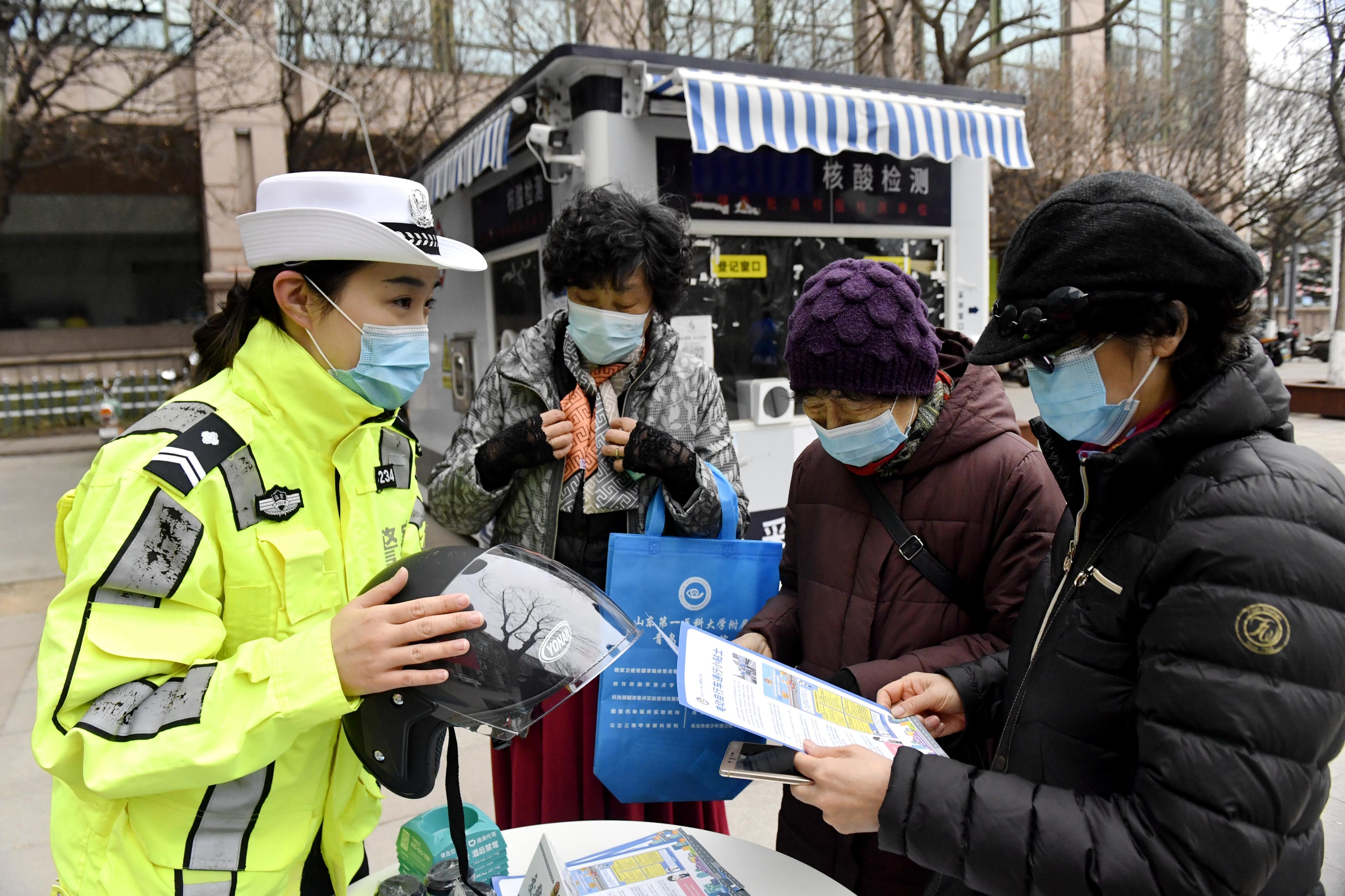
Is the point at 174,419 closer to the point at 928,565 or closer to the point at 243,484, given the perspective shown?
the point at 243,484

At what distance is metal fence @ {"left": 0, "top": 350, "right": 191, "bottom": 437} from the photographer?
585 inches

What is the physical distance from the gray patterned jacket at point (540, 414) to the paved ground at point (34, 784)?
1523 mm

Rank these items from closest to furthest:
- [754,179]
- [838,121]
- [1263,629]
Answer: [1263,629] < [838,121] < [754,179]

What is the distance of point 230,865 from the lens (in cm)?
126

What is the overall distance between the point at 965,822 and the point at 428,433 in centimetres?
795

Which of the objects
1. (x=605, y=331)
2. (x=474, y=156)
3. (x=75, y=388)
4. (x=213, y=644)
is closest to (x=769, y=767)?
(x=213, y=644)

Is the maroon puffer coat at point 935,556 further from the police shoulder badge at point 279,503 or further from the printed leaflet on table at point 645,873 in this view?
the police shoulder badge at point 279,503

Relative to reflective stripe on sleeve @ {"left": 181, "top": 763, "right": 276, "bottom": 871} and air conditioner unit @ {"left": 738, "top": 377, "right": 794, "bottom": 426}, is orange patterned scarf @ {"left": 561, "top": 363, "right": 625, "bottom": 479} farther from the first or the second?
air conditioner unit @ {"left": 738, "top": 377, "right": 794, "bottom": 426}

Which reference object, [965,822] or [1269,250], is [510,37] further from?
[1269,250]

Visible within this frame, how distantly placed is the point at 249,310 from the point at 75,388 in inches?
672

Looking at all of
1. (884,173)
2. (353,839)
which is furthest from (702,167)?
(353,839)

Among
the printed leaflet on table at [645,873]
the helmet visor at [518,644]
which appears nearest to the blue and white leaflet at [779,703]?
the helmet visor at [518,644]

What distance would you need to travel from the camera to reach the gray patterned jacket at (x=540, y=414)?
2.25 metres

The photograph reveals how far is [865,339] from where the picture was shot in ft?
5.61
